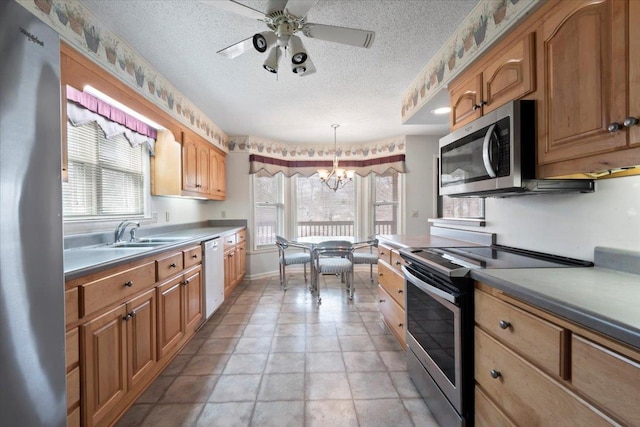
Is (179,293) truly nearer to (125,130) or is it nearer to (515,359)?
(125,130)

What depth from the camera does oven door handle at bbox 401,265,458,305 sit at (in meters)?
1.32

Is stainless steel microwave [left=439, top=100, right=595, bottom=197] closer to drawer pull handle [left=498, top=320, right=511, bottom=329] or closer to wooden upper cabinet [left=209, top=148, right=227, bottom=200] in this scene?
drawer pull handle [left=498, top=320, right=511, bottom=329]

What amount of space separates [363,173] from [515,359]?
424cm

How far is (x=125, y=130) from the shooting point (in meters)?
2.47

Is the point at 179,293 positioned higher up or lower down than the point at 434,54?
lower down

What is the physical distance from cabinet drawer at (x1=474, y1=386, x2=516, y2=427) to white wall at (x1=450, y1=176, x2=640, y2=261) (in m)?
0.86

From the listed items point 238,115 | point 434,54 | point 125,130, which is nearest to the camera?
point 434,54

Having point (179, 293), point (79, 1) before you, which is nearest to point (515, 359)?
point (179, 293)

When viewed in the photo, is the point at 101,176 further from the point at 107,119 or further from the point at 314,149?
the point at 314,149

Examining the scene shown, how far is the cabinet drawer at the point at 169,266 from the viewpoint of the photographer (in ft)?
6.23

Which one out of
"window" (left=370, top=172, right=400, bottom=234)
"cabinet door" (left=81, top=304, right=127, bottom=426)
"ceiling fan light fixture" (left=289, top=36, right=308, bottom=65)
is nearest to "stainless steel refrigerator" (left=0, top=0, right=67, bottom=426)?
"cabinet door" (left=81, top=304, right=127, bottom=426)

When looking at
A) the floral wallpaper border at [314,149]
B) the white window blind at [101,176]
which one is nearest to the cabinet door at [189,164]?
the white window blind at [101,176]

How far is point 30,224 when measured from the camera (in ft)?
2.81

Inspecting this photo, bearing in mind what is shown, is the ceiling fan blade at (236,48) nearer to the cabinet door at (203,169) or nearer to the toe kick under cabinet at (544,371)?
the toe kick under cabinet at (544,371)
